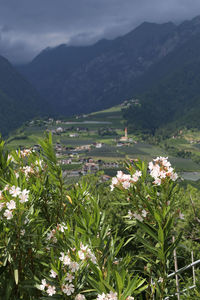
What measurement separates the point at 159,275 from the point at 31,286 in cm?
108

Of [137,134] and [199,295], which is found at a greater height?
[199,295]

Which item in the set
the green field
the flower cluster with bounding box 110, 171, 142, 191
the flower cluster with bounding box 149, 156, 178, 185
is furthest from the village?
the flower cluster with bounding box 149, 156, 178, 185

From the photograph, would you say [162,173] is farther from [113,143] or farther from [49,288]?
[113,143]

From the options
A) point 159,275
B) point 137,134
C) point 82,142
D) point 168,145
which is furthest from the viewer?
point 137,134

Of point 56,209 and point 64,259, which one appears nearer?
point 64,259

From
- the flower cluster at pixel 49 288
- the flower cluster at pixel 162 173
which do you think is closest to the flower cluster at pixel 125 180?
the flower cluster at pixel 162 173

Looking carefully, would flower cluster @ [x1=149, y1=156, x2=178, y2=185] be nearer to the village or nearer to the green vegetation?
the green vegetation

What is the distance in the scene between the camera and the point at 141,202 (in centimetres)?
265

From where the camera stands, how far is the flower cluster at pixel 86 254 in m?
2.13

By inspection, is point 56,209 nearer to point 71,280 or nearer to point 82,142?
point 71,280

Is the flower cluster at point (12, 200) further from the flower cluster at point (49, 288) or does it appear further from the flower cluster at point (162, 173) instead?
the flower cluster at point (162, 173)

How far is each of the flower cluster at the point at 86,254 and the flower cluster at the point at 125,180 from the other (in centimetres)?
76

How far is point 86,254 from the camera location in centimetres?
215

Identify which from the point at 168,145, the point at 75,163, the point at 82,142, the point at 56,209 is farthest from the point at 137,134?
the point at 56,209
